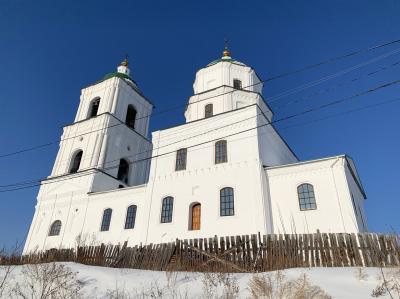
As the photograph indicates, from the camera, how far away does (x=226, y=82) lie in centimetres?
2255

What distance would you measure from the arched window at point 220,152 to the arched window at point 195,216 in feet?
9.86

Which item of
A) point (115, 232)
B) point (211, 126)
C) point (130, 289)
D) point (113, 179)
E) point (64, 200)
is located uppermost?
point (211, 126)

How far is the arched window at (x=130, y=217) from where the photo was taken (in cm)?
1862

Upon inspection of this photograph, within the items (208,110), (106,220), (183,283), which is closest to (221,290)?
(183,283)

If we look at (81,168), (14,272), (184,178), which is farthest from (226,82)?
(14,272)

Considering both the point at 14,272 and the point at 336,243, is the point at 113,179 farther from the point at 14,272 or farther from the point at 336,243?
the point at 336,243

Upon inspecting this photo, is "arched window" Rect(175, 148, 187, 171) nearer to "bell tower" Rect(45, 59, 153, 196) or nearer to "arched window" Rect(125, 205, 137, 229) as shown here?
"arched window" Rect(125, 205, 137, 229)

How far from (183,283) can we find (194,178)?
1064 cm

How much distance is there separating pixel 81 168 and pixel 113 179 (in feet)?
8.87

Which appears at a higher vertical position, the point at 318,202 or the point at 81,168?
the point at 81,168

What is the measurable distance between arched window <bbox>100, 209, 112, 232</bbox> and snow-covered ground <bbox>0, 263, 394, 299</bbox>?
36.5ft

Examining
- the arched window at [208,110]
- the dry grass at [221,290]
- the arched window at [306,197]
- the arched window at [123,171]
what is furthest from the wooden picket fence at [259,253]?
the arched window at [123,171]

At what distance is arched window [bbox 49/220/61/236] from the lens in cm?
2098

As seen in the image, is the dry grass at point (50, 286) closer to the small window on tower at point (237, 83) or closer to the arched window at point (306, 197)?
the arched window at point (306, 197)
